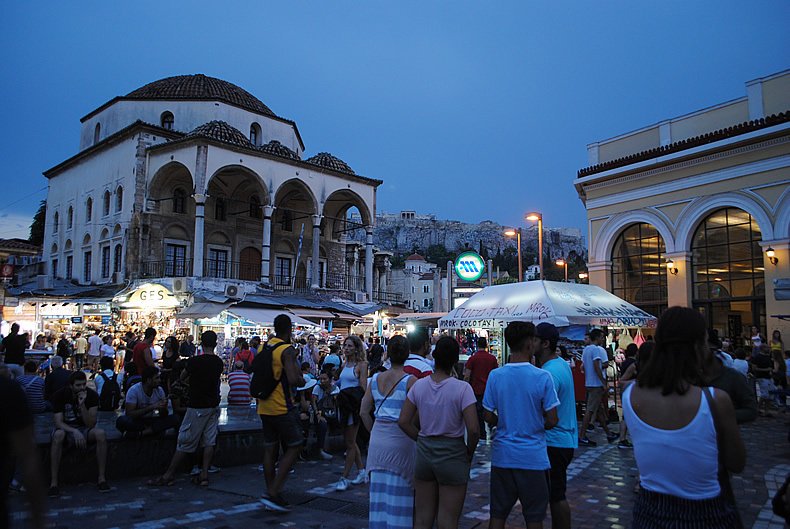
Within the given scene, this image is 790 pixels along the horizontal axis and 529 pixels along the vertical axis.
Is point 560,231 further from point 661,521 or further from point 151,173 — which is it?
point 661,521

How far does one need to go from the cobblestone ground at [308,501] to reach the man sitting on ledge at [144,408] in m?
0.61

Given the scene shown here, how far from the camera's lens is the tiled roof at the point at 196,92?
98.1ft

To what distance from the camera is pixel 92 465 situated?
6645 millimetres

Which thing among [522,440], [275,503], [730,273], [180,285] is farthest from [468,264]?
[522,440]

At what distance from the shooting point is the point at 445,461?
3707 mm

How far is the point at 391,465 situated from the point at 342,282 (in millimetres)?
29097

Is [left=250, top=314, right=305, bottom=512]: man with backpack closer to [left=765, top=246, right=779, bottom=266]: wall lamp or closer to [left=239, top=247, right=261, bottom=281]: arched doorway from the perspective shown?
[left=765, top=246, right=779, bottom=266]: wall lamp

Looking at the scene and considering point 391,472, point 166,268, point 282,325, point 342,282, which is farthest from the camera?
point 342,282

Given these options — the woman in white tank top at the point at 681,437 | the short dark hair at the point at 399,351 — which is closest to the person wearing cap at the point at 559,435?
the short dark hair at the point at 399,351

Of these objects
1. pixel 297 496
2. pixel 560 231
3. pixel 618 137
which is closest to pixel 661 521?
pixel 297 496

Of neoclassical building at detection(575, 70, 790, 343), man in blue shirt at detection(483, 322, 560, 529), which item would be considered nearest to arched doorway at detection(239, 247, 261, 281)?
neoclassical building at detection(575, 70, 790, 343)

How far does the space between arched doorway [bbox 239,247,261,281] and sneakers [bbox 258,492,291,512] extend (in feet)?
81.5

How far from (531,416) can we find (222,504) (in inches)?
148

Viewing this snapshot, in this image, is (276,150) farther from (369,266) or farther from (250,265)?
(369,266)
